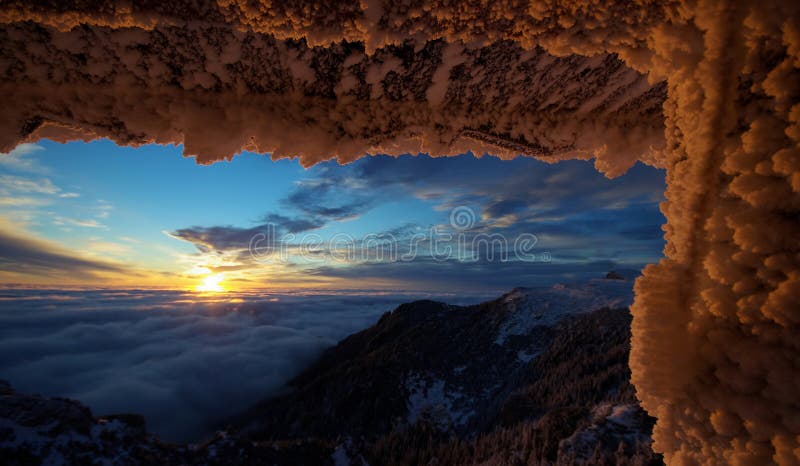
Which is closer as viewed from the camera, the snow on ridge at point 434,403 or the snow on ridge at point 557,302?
the snow on ridge at point 434,403

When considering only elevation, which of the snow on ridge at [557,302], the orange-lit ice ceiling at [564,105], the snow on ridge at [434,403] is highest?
the orange-lit ice ceiling at [564,105]

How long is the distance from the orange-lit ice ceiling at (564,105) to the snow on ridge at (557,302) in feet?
83.5

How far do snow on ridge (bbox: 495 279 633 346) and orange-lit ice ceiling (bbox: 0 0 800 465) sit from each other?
25.4 m

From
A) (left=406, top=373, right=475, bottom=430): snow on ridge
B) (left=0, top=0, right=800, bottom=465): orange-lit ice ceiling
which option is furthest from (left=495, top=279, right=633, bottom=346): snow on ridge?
(left=0, top=0, right=800, bottom=465): orange-lit ice ceiling

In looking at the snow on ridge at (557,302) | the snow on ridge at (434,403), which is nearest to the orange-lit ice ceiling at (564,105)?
the snow on ridge at (434,403)

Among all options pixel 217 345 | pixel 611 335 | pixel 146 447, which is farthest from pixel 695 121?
pixel 217 345

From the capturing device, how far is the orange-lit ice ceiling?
0.75 meters

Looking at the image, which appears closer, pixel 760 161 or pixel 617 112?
pixel 760 161

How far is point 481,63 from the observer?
1.49 metres

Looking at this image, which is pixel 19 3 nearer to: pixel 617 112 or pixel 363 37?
pixel 363 37

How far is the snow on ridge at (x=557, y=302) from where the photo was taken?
24.1 m

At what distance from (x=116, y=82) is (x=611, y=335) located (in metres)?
22.9

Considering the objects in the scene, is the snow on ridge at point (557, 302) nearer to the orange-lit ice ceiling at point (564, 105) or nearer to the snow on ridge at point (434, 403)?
the snow on ridge at point (434, 403)

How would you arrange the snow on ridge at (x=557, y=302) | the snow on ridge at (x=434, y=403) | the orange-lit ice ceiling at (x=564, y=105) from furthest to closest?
1. the snow on ridge at (x=557, y=302)
2. the snow on ridge at (x=434, y=403)
3. the orange-lit ice ceiling at (x=564, y=105)
